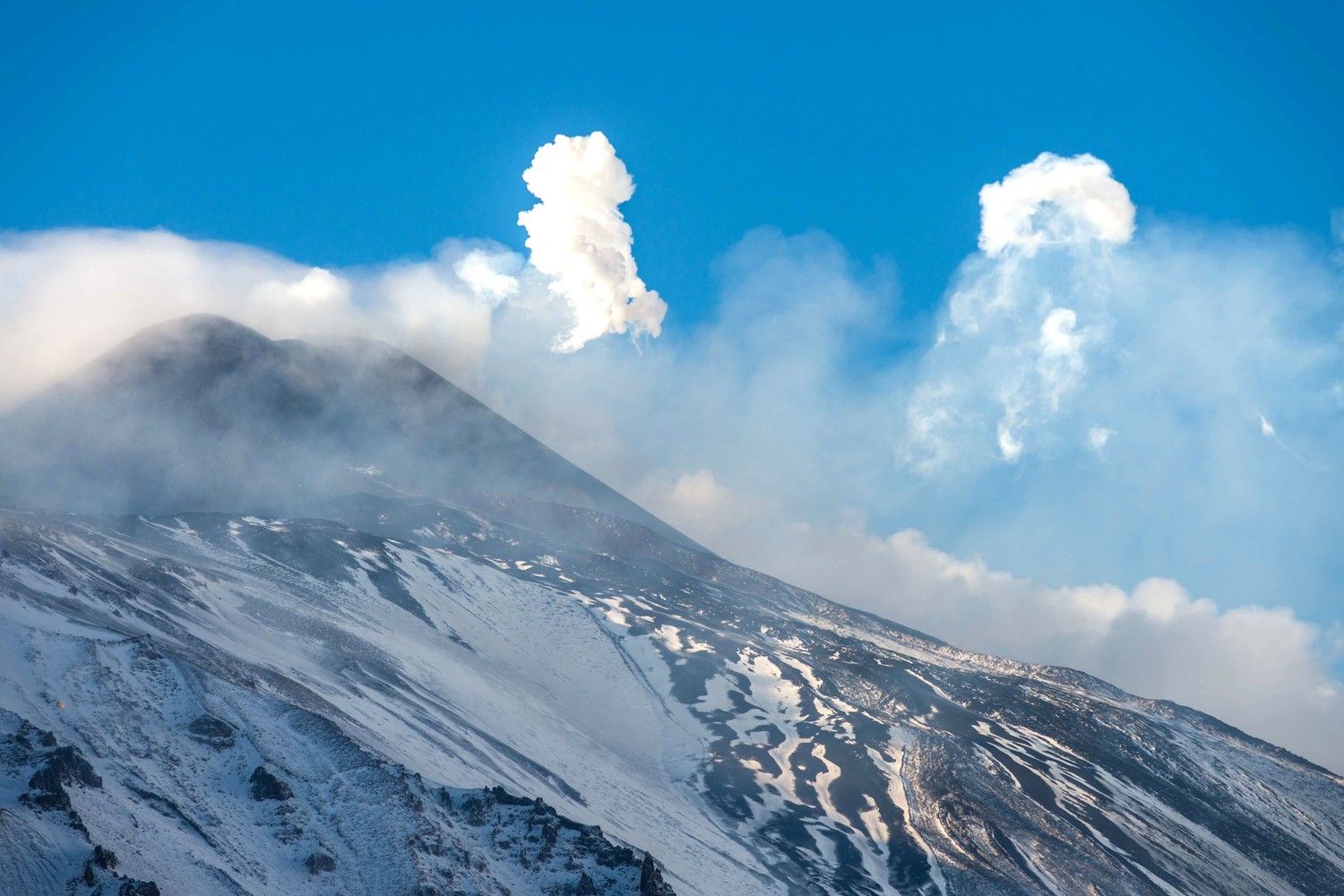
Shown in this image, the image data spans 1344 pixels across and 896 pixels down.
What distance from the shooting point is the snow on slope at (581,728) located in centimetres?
3916

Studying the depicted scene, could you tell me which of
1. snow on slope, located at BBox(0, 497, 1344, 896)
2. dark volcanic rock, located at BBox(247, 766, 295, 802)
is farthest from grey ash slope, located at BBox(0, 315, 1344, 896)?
dark volcanic rock, located at BBox(247, 766, 295, 802)

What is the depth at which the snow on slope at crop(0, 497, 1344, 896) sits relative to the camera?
39.2 metres

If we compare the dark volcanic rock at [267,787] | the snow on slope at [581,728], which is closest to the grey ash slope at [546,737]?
the snow on slope at [581,728]

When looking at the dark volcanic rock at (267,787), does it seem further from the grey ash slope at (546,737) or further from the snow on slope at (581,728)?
the snow on slope at (581,728)

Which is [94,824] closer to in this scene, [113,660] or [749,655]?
[113,660]

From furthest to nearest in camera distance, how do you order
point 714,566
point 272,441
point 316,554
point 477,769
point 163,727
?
point 272,441, point 714,566, point 316,554, point 477,769, point 163,727

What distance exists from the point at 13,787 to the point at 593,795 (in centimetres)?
3939

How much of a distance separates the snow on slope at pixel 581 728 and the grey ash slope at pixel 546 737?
0.92ft

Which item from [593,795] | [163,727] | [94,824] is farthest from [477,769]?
[94,824]

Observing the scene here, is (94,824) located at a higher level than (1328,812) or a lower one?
lower

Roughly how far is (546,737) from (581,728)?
985cm

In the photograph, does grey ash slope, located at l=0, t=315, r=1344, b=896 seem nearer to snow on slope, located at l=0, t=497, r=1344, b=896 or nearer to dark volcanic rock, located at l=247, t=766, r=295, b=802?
snow on slope, located at l=0, t=497, r=1344, b=896

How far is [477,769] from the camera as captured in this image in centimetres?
5588

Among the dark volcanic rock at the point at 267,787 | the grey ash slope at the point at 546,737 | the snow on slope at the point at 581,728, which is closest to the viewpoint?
the grey ash slope at the point at 546,737
